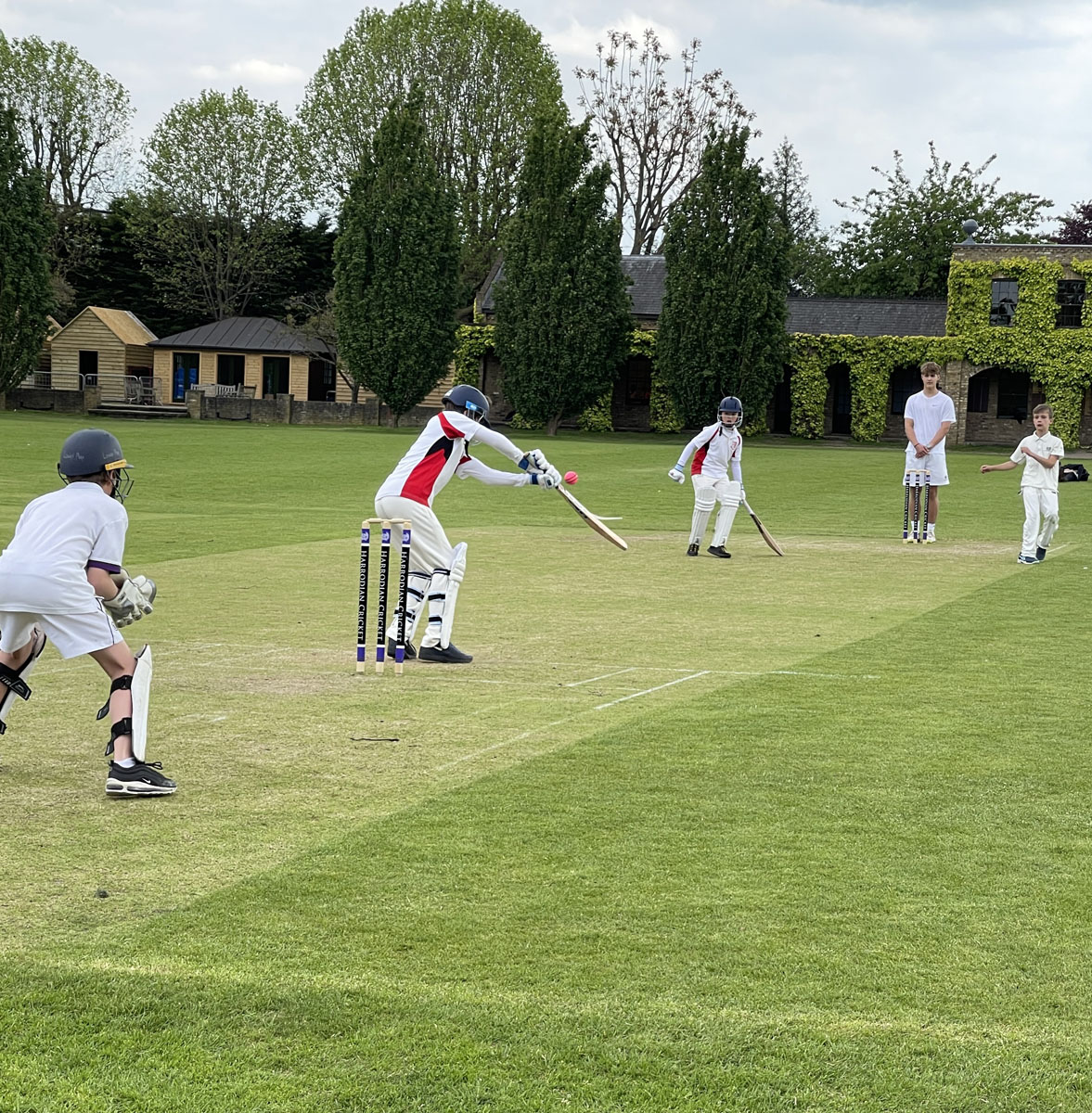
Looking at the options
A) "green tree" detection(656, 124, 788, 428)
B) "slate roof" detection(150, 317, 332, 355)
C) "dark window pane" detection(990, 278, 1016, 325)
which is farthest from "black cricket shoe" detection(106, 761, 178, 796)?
"slate roof" detection(150, 317, 332, 355)

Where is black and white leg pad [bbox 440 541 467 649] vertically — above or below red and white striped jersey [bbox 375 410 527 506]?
below

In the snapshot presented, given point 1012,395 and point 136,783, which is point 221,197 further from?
point 136,783

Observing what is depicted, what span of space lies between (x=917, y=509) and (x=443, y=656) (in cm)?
1239

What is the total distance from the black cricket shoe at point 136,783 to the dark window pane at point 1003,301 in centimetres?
5323

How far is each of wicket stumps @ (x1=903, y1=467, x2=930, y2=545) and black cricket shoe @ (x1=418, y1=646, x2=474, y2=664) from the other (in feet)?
37.9

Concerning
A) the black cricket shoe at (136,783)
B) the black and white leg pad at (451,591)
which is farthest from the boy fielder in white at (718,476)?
the black cricket shoe at (136,783)

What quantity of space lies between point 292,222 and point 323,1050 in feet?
249

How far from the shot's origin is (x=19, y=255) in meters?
54.8

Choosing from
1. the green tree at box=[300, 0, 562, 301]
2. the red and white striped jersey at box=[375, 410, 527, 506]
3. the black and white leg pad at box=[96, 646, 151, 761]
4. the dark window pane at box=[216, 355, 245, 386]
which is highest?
the green tree at box=[300, 0, 562, 301]

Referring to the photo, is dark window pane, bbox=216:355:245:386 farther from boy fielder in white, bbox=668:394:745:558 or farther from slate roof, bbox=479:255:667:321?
boy fielder in white, bbox=668:394:745:558

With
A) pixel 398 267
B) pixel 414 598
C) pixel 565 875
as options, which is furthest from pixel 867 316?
pixel 565 875

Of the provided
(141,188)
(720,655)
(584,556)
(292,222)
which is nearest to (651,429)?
(292,222)

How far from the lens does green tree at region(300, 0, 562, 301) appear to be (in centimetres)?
7012

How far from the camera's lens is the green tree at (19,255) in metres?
54.7
